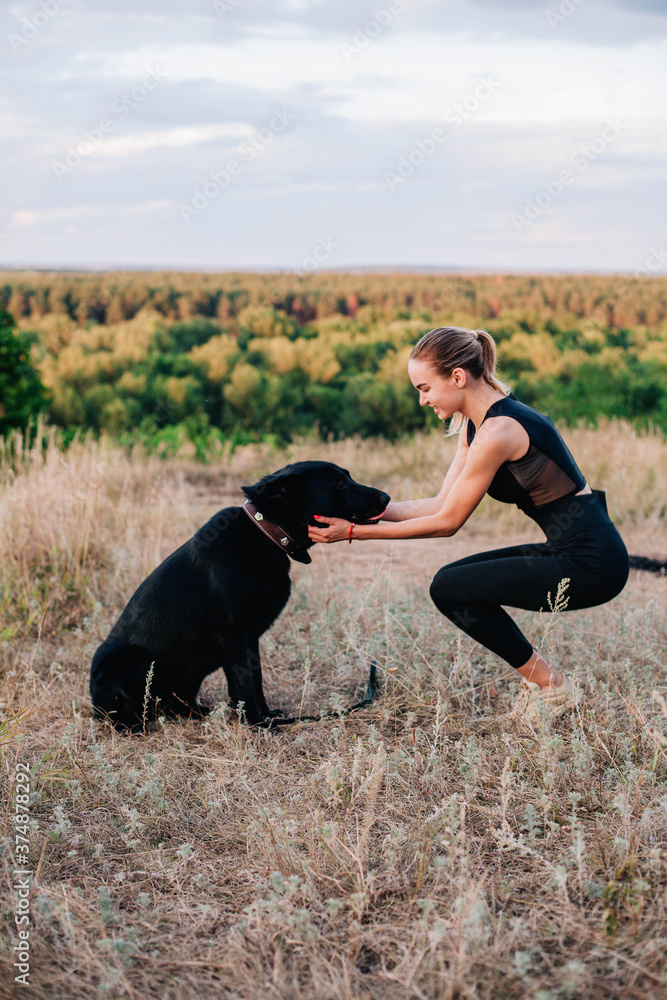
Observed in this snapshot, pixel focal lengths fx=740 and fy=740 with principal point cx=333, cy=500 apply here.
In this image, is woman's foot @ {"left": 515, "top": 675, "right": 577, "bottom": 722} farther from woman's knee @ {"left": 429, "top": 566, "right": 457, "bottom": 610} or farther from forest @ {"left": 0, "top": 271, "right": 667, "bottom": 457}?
forest @ {"left": 0, "top": 271, "right": 667, "bottom": 457}

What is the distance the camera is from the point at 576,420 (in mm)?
10609

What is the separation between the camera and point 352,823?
2.33 m

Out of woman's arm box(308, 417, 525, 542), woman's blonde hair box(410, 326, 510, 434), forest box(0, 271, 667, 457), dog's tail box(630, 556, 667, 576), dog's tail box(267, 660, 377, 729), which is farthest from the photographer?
forest box(0, 271, 667, 457)

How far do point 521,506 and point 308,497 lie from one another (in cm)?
85

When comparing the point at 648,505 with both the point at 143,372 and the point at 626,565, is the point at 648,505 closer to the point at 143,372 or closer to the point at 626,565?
the point at 626,565

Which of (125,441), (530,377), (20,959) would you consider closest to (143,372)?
(125,441)

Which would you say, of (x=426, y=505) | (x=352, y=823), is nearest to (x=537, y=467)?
(x=426, y=505)

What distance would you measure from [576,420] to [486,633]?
8462 millimetres

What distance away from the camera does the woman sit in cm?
277

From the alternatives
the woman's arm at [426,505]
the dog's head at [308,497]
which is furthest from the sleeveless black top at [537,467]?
the dog's head at [308,497]

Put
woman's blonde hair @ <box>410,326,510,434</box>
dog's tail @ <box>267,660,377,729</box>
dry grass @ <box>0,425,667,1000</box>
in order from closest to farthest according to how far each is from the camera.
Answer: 1. dry grass @ <box>0,425,667,1000</box>
2. woman's blonde hair @ <box>410,326,510,434</box>
3. dog's tail @ <box>267,660,377,729</box>

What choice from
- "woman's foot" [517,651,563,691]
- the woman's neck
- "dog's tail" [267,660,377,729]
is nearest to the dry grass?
"dog's tail" [267,660,377,729]

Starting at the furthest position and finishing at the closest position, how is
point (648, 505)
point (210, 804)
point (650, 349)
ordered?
1. point (650, 349)
2. point (648, 505)
3. point (210, 804)

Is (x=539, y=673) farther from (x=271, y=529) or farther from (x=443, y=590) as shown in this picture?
(x=271, y=529)
